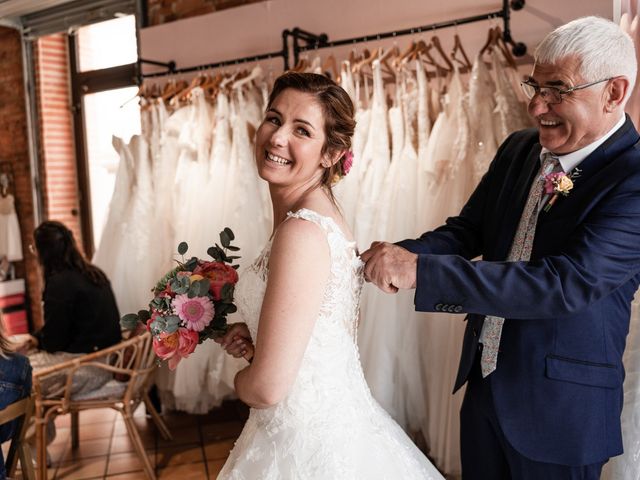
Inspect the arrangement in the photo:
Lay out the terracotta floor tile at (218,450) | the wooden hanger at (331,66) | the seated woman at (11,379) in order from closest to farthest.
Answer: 1. the seated woman at (11,379)
2. the wooden hanger at (331,66)
3. the terracotta floor tile at (218,450)

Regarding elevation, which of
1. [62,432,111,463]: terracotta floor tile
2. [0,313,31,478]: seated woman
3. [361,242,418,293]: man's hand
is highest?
[361,242,418,293]: man's hand

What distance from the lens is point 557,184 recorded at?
1780mm

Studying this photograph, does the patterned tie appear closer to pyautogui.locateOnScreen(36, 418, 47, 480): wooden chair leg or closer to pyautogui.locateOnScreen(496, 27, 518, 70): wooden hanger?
pyautogui.locateOnScreen(496, 27, 518, 70): wooden hanger

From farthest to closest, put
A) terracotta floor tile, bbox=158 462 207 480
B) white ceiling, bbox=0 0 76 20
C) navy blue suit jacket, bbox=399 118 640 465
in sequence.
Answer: white ceiling, bbox=0 0 76 20
terracotta floor tile, bbox=158 462 207 480
navy blue suit jacket, bbox=399 118 640 465

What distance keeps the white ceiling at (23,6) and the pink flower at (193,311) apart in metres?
4.76

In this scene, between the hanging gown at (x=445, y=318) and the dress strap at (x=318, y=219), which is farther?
the hanging gown at (x=445, y=318)

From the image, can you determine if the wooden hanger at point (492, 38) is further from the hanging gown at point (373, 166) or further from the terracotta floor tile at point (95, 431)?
the terracotta floor tile at point (95, 431)

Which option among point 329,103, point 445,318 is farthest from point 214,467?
point 329,103

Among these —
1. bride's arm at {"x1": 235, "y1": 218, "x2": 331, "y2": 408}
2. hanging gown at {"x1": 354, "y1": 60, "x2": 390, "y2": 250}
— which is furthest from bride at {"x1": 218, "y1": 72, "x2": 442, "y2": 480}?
hanging gown at {"x1": 354, "y1": 60, "x2": 390, "y2": 250}

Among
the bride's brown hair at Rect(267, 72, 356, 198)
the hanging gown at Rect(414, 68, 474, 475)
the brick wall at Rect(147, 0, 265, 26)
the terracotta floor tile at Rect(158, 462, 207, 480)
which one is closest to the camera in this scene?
the bride's brown hair at Rect(267, 72, 356, 198)

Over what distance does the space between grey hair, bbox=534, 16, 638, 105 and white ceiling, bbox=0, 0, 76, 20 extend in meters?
4.98

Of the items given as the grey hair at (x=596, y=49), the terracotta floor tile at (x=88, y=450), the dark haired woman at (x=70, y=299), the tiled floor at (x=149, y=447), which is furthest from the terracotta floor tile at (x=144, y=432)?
the grey hair at (x=596, y=49)

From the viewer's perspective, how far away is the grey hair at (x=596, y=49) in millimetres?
1719

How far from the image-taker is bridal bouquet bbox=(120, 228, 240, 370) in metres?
1.71
